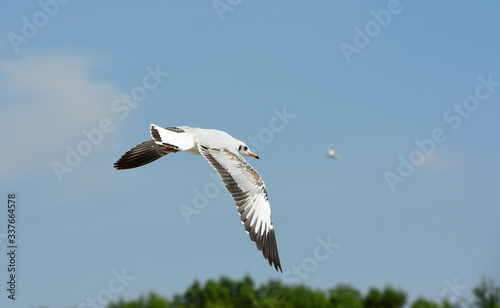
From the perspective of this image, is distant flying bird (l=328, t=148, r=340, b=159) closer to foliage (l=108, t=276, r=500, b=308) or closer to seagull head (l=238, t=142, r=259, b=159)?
seagull head (l=238, t=142, r=259, b=159)

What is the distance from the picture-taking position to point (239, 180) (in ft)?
44.2

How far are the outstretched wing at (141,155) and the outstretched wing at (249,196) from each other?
6.57 ft

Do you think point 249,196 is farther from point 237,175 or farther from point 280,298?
point 280,298

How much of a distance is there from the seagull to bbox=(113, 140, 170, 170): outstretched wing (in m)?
0.76

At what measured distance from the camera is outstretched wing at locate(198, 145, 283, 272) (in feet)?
43.8

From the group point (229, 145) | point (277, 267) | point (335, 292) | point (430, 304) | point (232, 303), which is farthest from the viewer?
point (232, 303)

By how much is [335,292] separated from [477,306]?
31.2 ft

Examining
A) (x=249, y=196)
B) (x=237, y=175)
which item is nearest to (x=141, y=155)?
(x=237, y=175)

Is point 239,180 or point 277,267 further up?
point 239,180

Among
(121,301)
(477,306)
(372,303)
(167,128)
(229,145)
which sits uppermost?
(121,301)

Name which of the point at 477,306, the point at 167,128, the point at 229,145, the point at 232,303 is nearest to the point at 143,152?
the point at 167,128

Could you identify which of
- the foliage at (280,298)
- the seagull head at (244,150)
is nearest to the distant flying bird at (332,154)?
the seagull head at (244,150)

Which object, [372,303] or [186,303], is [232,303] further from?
[372,303]

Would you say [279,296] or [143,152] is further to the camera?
[279,296]
